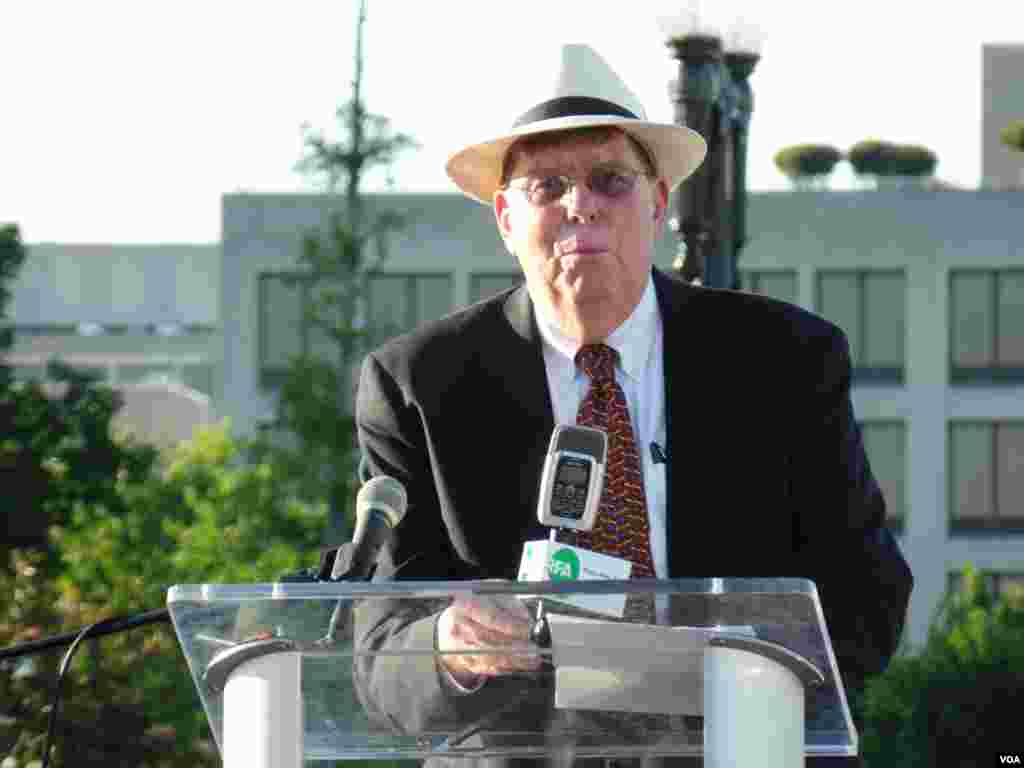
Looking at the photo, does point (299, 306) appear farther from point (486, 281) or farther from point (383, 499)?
point (383, 499)

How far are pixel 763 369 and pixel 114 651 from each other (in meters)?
15.4

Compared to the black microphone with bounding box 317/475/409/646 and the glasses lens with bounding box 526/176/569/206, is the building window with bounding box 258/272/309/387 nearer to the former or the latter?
the glasses lens with bounding box 526/176/569/206

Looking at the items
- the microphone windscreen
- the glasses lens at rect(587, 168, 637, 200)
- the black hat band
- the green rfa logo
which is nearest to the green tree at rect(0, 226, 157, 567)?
the black hat band

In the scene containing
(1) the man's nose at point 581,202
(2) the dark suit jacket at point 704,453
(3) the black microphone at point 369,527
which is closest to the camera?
(3) the black microphone at point 369,527

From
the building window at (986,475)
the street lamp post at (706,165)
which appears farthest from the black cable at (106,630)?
the building window at (986,475)

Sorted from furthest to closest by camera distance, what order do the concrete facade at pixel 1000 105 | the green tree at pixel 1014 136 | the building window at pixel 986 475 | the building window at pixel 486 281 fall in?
1. the concrete facade at pixel 1000 105
2. the green tree at pixel 1014 136
3. the building window at pixel 486 281
4. the building window at pixel 986 475

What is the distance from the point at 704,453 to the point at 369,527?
0.95 meters

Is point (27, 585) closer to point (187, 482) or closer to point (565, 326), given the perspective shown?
point (565, 326)

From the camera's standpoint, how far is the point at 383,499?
147 inches

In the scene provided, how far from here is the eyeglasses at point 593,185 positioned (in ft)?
14.7

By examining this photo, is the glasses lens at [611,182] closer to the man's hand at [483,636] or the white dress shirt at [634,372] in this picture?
the white dress shirt at [634,372]

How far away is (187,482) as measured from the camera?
55.5m

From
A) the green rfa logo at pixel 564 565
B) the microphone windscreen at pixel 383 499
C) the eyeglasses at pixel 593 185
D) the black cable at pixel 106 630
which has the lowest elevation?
the black cable at pixel 106 630

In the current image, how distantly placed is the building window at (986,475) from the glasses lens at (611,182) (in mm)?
58277
